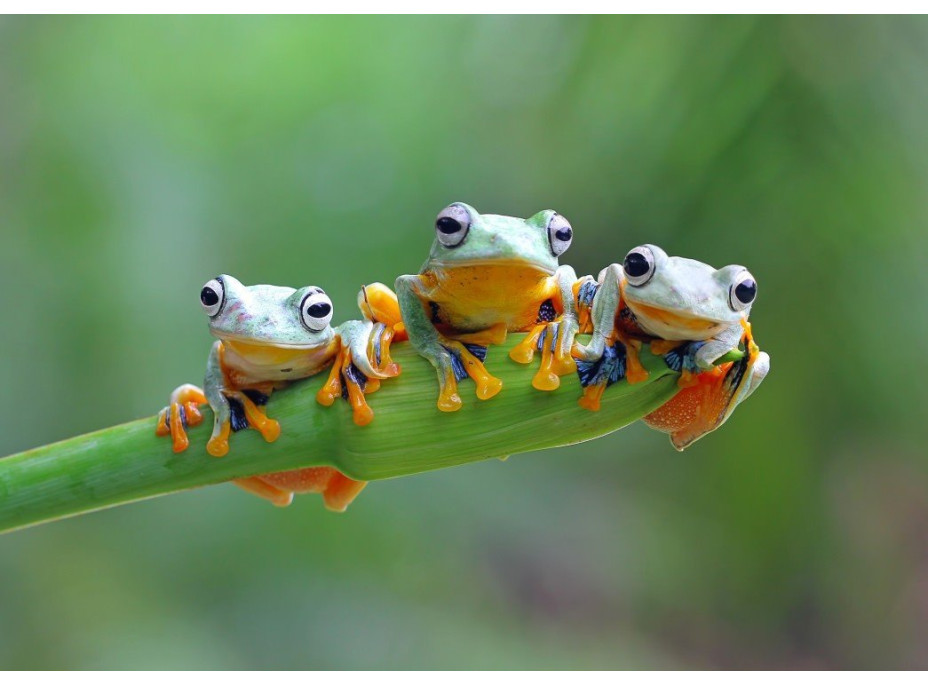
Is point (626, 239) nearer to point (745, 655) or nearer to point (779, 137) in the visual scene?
point (779, 137)

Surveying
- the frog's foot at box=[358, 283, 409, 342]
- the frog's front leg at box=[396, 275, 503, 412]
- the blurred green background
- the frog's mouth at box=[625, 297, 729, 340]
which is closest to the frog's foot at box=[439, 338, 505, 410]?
the frog's front leg at box=[396, 275, 503, 412]

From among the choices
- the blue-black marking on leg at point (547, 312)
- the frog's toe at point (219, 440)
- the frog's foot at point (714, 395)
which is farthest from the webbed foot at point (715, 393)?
the frog's toe at point (219, 440)

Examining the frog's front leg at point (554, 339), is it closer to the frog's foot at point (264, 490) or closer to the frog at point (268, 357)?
the frog at point (268, 357)

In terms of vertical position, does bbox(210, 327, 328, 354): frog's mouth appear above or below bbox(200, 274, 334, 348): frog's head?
below

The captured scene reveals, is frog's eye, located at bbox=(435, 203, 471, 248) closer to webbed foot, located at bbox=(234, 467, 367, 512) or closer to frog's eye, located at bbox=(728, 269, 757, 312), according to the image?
frog's eye, located at bbox=(728, 269, 757, 312)

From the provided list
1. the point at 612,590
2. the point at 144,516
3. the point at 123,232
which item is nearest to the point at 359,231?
the point at 123,232

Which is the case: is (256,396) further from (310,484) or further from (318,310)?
(310,484)

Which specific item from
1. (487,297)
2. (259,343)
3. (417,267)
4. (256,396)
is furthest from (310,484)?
(417,267)
